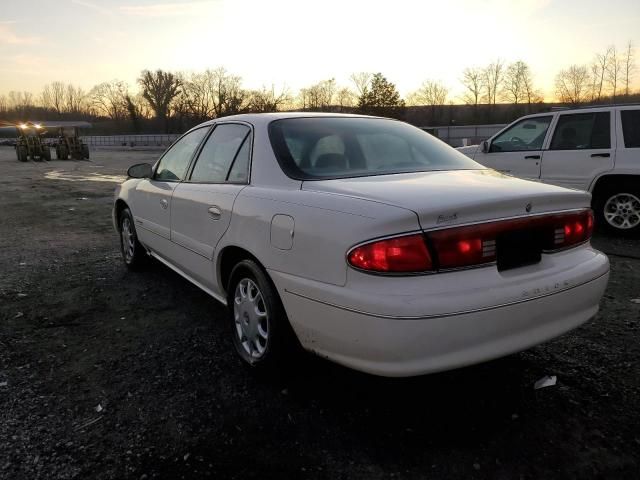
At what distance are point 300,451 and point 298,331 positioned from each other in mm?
547

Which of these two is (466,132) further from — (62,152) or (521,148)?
(521,148)

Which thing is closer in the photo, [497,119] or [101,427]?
[101,427]

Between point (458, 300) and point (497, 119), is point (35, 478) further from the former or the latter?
point (497, 119)

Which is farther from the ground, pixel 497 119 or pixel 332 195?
pixel 497 119

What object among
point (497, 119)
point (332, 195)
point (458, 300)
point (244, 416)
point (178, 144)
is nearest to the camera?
point (458, 300)

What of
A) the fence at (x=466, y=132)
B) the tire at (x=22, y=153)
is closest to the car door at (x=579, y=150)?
the fence at (x=466, y=132)

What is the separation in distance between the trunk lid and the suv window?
475 centimetres

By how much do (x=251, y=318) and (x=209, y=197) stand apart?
35.8 inches

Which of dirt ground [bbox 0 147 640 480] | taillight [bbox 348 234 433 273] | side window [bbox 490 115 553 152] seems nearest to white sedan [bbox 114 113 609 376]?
taillight [bbox 348 234 433 273]

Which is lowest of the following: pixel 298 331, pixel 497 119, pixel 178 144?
pixel 298 331

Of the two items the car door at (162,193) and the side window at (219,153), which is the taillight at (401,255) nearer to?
the side window at (219,153)

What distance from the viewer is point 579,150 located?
267 inches

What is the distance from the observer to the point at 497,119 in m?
57.4

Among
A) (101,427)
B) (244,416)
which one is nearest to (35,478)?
(101,427)
